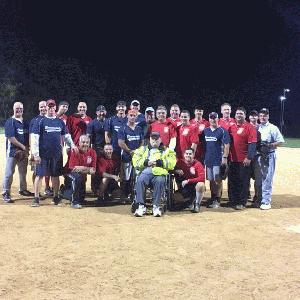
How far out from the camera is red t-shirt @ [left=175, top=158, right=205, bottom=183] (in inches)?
325

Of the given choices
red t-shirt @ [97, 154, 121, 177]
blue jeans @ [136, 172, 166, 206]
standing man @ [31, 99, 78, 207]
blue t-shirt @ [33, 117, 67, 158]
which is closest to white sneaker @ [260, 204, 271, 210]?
blue jeans @ [136, 172, 166, 206]

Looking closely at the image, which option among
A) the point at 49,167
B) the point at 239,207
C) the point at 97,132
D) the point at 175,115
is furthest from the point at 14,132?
the point at 239,207

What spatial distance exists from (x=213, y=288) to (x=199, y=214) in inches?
141

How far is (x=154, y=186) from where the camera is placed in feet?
25.8

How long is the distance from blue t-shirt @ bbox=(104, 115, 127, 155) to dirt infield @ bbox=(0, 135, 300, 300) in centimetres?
129

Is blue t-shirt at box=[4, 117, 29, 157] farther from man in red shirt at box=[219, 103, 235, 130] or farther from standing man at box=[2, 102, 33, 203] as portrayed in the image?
man in red shirt at box=[219, 103, 235, 130]

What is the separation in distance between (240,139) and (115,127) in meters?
2.33

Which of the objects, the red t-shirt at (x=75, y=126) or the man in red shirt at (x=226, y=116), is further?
the red t-shirt at (x=75, y=126)

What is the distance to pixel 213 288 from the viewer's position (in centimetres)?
452

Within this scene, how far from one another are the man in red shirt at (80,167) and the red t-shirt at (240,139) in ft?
8.13

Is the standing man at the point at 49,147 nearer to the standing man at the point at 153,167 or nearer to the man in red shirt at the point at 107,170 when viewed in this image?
the man in red shirt at the point at 107,170

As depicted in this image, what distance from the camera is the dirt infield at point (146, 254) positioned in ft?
14.6

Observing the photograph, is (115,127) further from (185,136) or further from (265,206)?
(265,206)

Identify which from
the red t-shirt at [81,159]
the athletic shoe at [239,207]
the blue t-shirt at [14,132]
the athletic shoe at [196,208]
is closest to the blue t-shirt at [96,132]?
the red t-shirt at [81,159]
